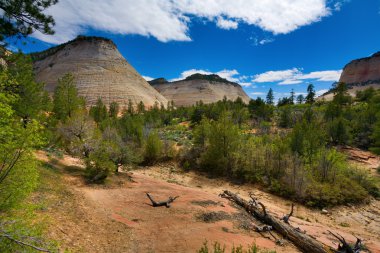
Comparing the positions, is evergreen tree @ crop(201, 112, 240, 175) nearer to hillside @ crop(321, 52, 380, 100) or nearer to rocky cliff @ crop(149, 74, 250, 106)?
rocky cliff @ crop(149, 74, 250, 106)

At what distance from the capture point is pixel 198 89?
4673 inches

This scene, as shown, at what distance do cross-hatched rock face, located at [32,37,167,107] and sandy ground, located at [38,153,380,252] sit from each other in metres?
51.0

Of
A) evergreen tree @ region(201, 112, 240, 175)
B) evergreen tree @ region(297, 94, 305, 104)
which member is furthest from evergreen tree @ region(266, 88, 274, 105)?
evergreen tree @ region(201, 112, 240, 175)

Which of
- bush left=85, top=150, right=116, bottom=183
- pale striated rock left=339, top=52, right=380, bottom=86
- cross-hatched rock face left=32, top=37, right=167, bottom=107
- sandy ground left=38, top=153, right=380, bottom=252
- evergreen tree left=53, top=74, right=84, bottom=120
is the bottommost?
sandy ground left=38, top=153, right=380, bottom=252

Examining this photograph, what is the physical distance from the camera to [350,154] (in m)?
30.1

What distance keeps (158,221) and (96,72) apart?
67.7 meters

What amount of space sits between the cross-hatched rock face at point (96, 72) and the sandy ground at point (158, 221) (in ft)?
167

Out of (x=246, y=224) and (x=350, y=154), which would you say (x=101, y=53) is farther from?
(x=246, y=224)

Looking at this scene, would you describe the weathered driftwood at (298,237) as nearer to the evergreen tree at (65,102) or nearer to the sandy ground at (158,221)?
the sandy ground at (158,221)

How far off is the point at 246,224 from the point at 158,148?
1640 centimetres

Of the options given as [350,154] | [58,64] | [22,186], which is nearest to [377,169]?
[350,154]

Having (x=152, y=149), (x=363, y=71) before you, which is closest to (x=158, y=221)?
(x=152, y=149)

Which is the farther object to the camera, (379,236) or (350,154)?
(350,154)

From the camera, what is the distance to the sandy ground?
308 inches
